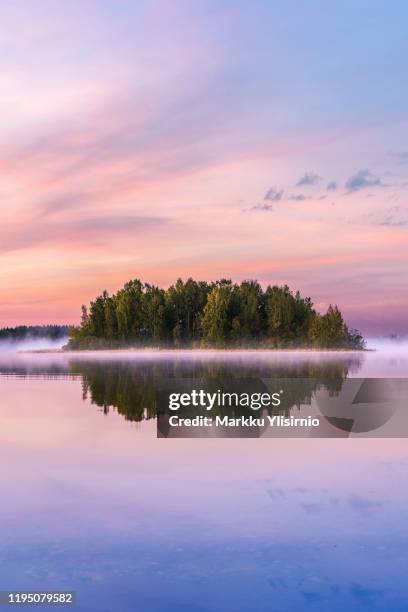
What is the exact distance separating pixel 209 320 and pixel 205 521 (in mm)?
122654

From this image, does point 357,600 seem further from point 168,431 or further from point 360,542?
point 168,431

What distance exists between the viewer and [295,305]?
457 feet

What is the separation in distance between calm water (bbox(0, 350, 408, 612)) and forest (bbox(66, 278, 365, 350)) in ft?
375

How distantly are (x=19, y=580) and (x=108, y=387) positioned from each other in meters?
23.6

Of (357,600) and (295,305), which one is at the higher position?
(295,305)

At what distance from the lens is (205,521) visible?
10852mm

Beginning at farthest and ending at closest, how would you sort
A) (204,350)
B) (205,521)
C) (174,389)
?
(204,350)
(174,389)
(205,521)

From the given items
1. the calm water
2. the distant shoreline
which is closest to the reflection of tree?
Answer: the calm water

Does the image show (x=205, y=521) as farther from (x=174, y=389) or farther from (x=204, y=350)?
(x=204, y=350)

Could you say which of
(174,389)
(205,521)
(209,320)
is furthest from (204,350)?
(205,521)

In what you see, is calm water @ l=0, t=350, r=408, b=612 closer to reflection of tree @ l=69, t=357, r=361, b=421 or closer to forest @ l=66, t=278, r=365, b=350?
reflection of tree @ l=69, t=357, r=361, b=421

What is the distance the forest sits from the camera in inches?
5217

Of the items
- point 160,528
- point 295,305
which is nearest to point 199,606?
point 160,528

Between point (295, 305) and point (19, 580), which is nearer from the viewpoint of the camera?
point (19, 580)
